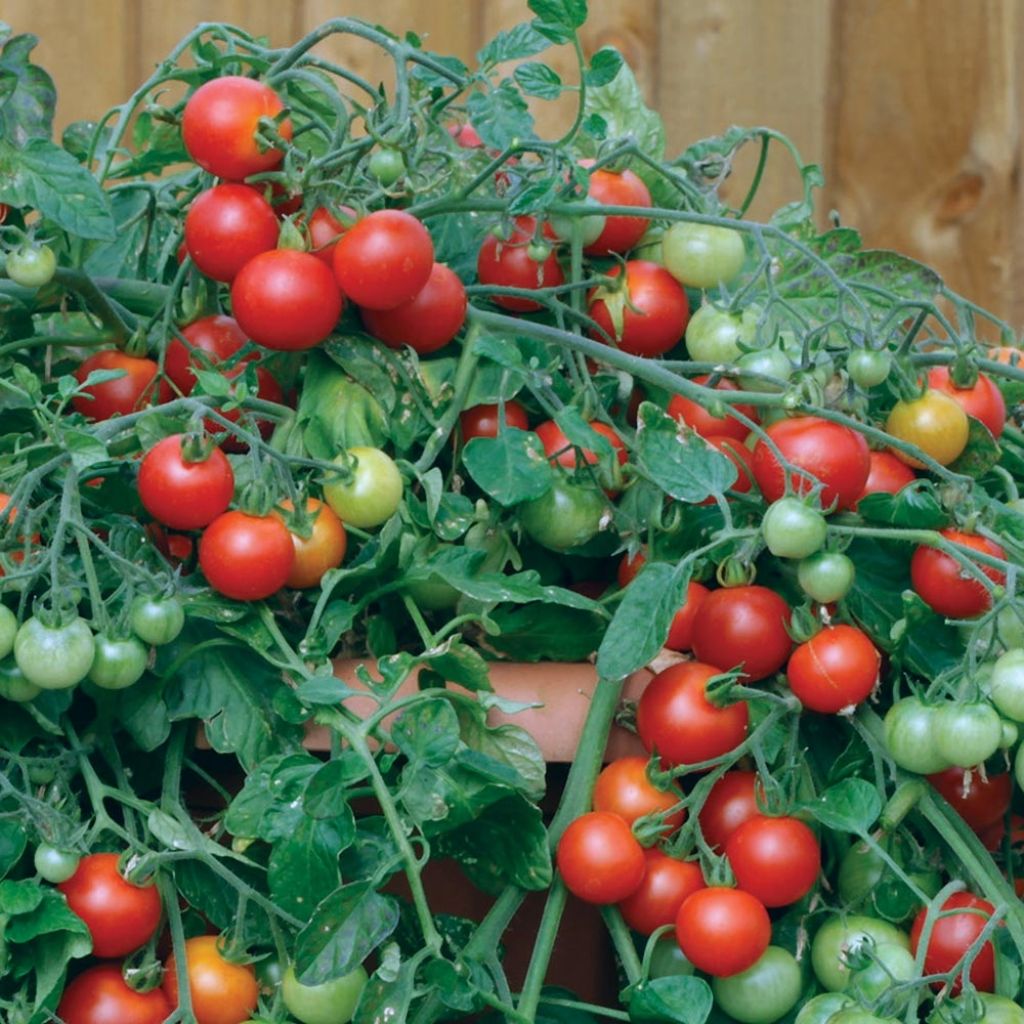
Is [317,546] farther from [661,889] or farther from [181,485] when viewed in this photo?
[661,889]

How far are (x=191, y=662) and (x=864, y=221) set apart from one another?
146 cm

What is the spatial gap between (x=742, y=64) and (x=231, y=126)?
131cm

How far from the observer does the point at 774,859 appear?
724 mm

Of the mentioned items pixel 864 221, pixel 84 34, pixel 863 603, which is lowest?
pixel 864 221

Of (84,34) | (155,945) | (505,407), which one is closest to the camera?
(155,945)

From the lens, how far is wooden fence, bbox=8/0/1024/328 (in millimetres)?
1985

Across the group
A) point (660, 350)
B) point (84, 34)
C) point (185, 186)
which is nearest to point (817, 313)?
point (660, 350)

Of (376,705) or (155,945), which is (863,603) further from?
(155,945)

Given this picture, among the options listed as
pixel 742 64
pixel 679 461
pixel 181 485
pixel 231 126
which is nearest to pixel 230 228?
pixel 231 126

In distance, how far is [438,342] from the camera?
874 mm

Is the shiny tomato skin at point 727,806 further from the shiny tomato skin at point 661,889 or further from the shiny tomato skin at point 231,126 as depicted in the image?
the shiny tomato skin at point 231,126

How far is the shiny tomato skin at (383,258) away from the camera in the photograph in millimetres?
798

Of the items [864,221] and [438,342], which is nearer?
[438,342]

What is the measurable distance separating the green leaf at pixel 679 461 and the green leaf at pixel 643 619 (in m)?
0.04
